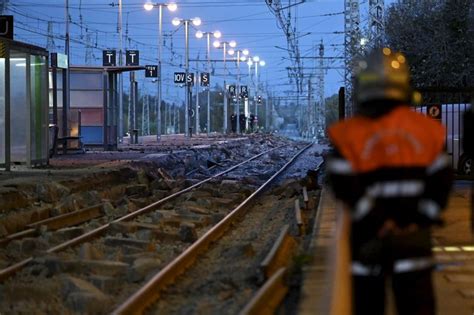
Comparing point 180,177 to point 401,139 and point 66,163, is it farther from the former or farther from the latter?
point 401,139

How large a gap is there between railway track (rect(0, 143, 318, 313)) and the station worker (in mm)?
5003

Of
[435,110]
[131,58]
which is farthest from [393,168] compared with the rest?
[131,58]

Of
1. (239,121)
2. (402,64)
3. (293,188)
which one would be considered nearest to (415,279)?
(402,64)

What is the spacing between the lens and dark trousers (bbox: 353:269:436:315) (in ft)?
15.0

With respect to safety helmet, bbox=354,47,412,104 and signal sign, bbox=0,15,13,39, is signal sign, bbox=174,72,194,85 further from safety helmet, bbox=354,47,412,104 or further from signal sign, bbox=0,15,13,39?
safety helmet, bbox=354,47,412,104

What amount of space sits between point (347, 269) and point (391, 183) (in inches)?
26.3

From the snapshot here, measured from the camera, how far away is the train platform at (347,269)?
470 cm

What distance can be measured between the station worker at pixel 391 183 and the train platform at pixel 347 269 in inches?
6.6

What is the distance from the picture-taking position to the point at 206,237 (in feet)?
44.6

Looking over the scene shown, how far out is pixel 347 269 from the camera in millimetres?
4828

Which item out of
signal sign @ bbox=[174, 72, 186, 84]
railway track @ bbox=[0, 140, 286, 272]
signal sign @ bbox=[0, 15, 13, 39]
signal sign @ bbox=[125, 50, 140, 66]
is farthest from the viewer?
signal sign @ bbox=[174, 72, 186, 84]

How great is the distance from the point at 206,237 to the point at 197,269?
215 centimetres

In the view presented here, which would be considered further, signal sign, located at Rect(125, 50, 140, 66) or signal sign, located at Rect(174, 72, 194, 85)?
signal sign, located at Rect(174, 72, 194, 85)

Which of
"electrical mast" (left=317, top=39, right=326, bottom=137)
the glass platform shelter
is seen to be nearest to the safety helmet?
the glass platform shelter
